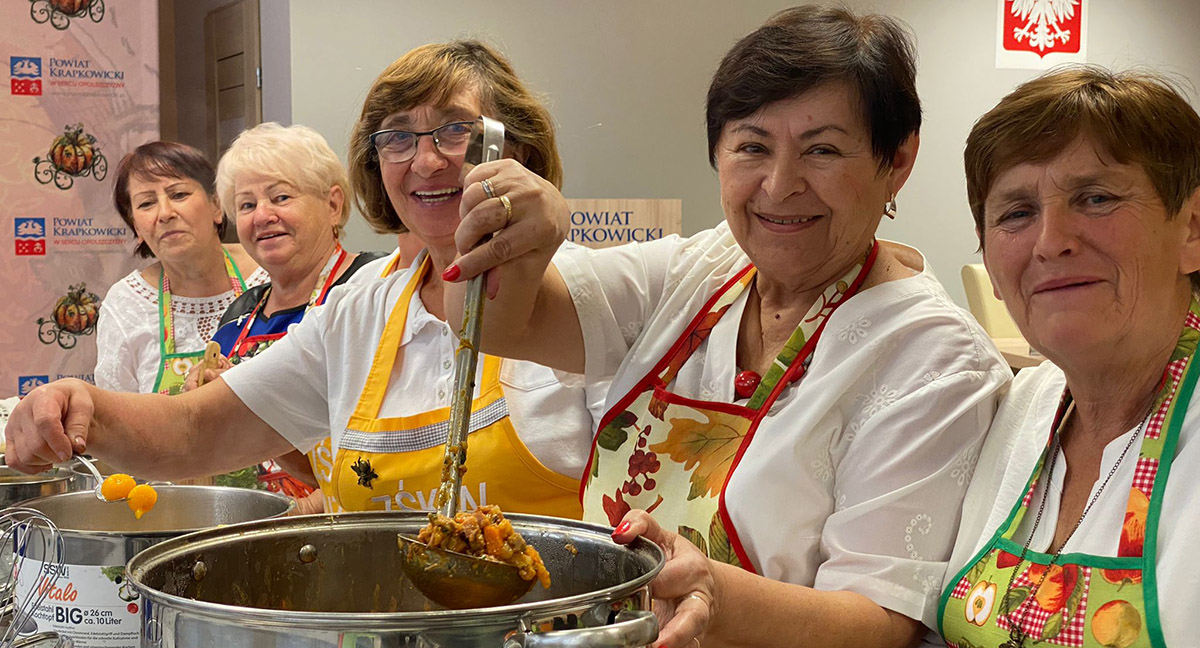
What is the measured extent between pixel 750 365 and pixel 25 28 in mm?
3332

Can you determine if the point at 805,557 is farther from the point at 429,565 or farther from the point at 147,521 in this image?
the point at 147,521

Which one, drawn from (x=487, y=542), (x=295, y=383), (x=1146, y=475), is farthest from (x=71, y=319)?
(x=1146, y=475)

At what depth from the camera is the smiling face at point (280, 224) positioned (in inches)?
101

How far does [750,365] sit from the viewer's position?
129 centimetres

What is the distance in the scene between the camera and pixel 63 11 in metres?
3.79

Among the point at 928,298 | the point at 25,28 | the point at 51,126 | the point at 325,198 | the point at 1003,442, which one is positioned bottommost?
the point at 1003,442

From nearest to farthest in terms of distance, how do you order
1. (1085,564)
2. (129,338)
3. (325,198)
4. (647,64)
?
(1085,564), (325,198), (129,338), (647,64)

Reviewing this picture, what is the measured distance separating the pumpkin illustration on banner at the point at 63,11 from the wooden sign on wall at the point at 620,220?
5.67 feet

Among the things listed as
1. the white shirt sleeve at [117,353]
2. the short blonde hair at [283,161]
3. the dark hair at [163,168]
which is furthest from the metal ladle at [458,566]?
the dark hair at [163,168]

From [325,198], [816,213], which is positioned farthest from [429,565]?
[325,198]

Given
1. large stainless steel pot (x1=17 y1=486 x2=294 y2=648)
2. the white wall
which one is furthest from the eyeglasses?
the white wall

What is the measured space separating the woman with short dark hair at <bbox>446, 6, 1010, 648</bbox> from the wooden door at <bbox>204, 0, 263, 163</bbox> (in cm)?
357

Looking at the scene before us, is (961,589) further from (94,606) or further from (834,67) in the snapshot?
(94,606)

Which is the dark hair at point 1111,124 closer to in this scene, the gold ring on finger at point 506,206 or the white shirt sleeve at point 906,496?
the white shirt sleeve at point 906,496
